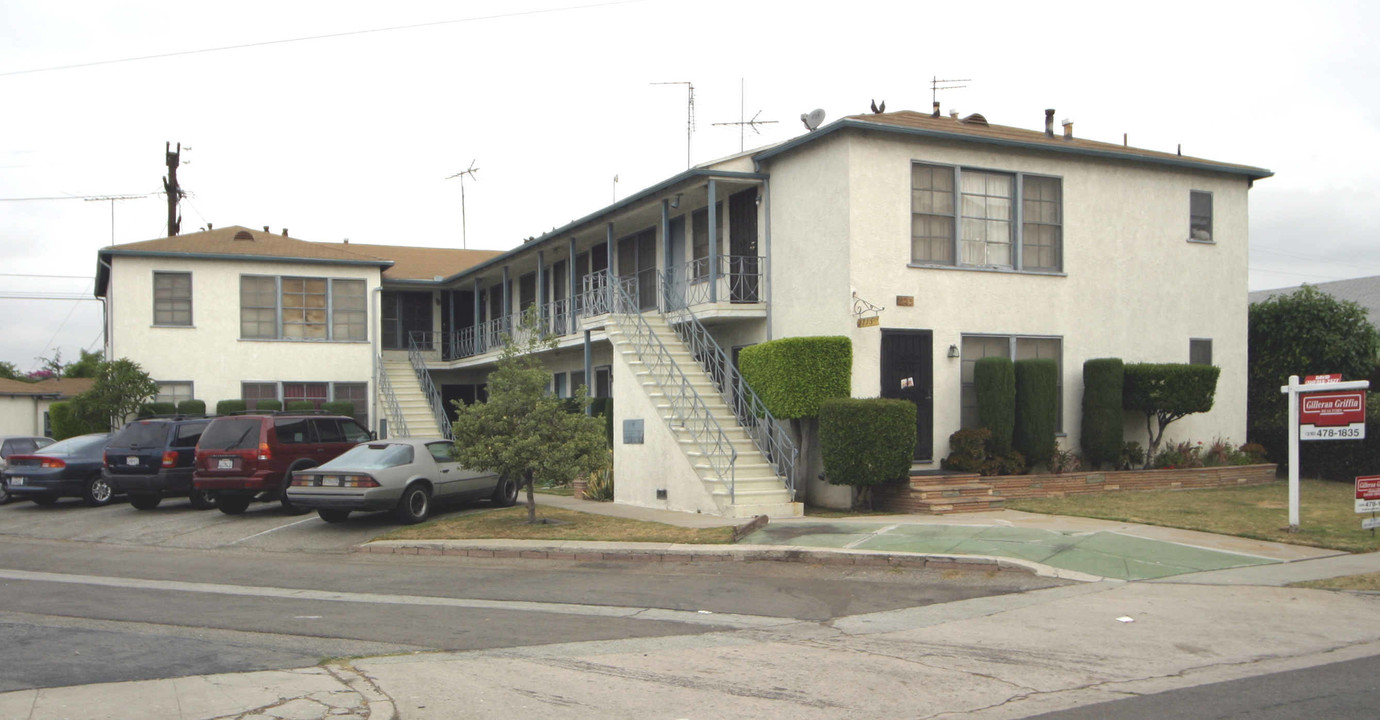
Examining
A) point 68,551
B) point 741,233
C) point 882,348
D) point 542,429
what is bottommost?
point 68,551

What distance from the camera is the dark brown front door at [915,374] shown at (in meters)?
18.1

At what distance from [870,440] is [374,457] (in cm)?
792

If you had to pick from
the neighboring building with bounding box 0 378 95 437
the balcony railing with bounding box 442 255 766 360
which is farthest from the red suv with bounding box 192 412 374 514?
the neighboring building with bounding box 0 378 95 437

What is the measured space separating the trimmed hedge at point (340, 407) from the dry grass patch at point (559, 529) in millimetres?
14113

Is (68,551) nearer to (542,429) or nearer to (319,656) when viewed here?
(542,429)

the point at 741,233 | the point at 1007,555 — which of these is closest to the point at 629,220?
the point at 741,233

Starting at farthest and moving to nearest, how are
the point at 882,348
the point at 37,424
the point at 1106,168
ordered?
the point at 37,424, the point at 1106,168, the point at 882,348

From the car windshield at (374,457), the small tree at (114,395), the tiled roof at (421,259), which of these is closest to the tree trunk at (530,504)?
the car windshield at (374,457)

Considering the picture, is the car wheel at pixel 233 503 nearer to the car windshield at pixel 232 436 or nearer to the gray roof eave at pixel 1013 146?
the car windshield at pixel 232 436

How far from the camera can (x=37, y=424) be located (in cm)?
4359

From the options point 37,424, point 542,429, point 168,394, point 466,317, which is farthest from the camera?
point 37,424

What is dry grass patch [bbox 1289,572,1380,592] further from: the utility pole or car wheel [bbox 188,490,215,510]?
the utility pole

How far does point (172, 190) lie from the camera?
44844 millimetres

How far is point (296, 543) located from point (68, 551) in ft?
11.2
